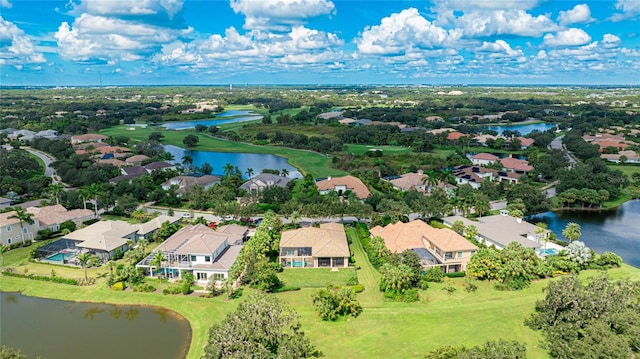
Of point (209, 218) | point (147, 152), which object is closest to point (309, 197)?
point (209, 218)

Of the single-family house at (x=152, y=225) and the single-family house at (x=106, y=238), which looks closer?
the single-family house at (x=106, y=238)

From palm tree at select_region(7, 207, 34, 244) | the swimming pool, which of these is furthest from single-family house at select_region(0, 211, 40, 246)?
the swimming pool

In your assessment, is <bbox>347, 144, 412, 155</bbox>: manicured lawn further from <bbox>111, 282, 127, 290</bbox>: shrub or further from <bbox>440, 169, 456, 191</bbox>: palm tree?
<bbox>111, 282, 127, 290</bbox>: shrub

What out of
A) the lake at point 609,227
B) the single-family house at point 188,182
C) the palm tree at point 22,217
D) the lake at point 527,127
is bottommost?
the lake at point 609,227

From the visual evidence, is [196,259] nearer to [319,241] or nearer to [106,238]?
[319,241]

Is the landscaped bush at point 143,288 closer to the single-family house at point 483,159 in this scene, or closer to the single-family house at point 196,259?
the single-family house at point 196,259

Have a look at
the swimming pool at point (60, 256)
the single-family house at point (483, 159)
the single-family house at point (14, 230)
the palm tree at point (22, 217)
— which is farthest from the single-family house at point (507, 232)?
the single-family house at point (14, 230)

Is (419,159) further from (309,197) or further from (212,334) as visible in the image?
(212,334)
